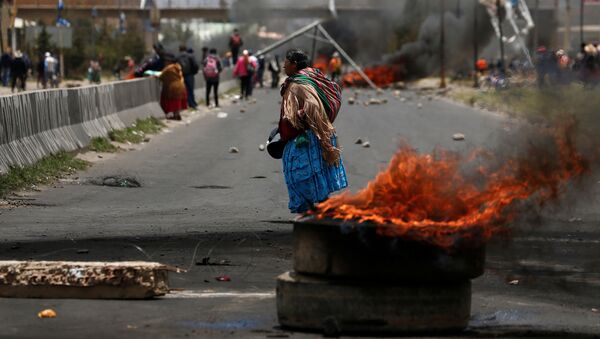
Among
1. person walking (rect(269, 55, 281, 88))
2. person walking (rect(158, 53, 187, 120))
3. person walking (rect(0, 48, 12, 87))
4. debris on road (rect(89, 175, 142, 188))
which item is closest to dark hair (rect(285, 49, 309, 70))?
debris on road (rect(89, 175, 142, 188))

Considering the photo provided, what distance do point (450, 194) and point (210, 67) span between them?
31.3 meters

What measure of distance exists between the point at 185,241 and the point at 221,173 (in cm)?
791

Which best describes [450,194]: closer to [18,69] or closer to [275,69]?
[18,69]

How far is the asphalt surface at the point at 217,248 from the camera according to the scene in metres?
7.88

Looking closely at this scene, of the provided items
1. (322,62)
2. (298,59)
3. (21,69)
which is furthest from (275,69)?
(298,59)

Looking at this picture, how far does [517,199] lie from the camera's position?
8.02m

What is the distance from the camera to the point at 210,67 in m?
38.8

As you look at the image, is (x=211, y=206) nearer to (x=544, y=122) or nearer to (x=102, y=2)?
(x=544, y=122)

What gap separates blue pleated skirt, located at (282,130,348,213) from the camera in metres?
10.4

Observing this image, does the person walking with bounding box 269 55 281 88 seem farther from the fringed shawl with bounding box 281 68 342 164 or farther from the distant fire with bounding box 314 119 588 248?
the distant fire with bounding box 314 119 588 248

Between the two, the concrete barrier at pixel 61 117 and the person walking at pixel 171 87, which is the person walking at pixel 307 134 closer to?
the concrete barrier at pixel 61 117

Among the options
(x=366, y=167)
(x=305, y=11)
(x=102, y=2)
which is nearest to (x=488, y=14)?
(x=305, y=11)

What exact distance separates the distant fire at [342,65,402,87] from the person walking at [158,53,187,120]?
113 ft

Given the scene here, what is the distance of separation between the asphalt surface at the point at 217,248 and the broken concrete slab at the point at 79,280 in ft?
0.34
